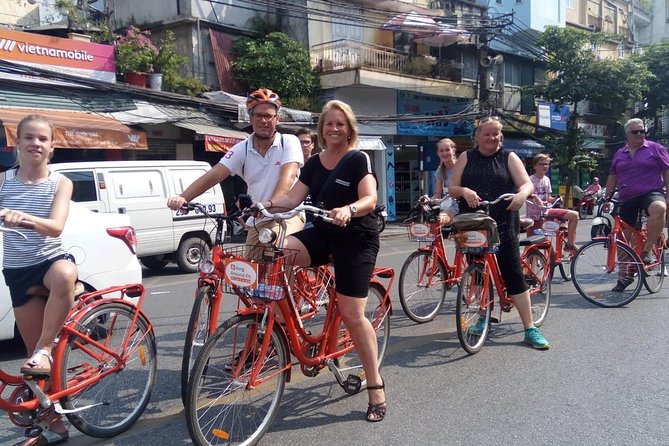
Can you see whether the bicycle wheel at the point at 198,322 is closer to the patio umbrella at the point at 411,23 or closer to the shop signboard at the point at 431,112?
the patio umbrella at the point at 411,23

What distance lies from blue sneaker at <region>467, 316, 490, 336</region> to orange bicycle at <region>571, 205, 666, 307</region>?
2099mm

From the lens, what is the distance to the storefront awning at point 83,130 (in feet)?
36.8

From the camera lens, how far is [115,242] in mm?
5434

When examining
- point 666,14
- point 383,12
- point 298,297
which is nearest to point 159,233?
point 298,297

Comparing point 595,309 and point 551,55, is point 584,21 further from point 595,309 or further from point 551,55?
point 595,309

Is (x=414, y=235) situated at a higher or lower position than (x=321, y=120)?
lower

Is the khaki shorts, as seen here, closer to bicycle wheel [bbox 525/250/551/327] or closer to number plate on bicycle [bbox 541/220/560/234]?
bicycle wheel [bbox 525/250/551/327]

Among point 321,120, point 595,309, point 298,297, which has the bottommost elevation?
point 595,309

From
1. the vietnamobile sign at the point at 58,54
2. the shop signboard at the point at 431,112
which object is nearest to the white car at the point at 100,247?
the vietnamobile sign at the point at 58,54

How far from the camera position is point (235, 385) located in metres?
3.15

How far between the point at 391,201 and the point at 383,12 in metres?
6.78

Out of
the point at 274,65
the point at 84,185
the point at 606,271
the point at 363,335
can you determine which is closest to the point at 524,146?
the point at 274,65

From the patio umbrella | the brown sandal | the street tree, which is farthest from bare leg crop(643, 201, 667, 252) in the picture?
the street tree

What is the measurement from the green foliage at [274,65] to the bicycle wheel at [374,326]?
14010 mm
